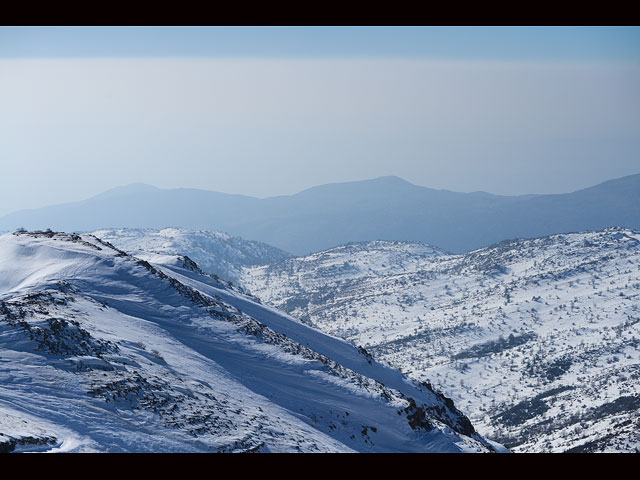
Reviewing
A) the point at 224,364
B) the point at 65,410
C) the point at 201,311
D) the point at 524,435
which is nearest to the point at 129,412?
the point at 65,410

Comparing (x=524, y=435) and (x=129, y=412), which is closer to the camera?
(x=129, y=412)

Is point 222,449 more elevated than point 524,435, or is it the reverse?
point 222,449

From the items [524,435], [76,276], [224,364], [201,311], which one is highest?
[76,276]

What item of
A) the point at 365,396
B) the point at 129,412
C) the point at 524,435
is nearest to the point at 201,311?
the point at 365,396
